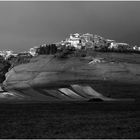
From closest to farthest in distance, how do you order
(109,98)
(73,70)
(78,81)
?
1. (109,98)
2. (78,81)
3. (73,70)

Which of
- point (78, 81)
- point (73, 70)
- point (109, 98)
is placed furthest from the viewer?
point (73, 70)

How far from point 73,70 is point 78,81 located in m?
13.9

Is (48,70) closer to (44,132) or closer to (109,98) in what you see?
(109,98)

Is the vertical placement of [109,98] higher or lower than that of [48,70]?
lower

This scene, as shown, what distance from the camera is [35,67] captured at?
197875 millimetres

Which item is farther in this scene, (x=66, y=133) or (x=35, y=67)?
(x=35, y=67)

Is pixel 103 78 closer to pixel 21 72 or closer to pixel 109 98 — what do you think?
pixel 109 98

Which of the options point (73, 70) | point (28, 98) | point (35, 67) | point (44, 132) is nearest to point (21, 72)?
point (35, 67)

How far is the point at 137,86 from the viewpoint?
167 m

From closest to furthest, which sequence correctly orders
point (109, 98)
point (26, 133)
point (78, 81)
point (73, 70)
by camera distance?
point (26, 133) < point (109, 98) < point (78, 81) < point (73, 70)

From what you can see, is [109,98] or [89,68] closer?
[109,98]

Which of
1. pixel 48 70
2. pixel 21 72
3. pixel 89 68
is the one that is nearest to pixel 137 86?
pixel 89 68

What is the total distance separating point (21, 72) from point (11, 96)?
1334 inches

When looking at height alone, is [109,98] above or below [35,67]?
below
